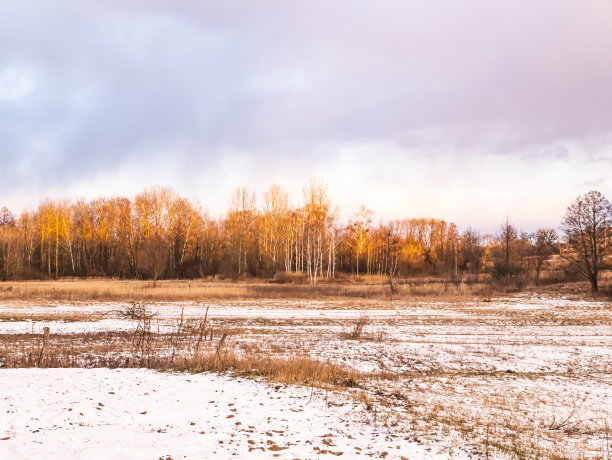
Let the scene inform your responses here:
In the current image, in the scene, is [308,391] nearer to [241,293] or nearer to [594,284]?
[241,293]

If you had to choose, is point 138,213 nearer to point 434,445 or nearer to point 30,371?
point 30,371

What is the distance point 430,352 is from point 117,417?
10.4 meters

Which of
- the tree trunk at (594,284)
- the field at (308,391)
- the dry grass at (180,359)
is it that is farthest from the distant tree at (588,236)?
the dry grass at (180,359)

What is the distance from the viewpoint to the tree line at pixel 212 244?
63.8m

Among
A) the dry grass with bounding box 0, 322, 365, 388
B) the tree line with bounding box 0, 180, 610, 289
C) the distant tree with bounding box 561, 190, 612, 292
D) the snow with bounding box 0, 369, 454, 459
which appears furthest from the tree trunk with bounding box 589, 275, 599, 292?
the snow with bounding box 0, 369, 454, 459

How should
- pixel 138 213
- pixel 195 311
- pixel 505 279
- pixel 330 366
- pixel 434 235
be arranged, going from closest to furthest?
pixel 330 366
pixel 195 311
pixel 505 279
pixel 138 213
pixel 434 235

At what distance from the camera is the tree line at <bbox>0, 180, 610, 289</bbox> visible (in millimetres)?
63812

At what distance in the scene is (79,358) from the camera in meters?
13.0

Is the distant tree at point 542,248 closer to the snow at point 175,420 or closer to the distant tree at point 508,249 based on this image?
the distant tree at point 508,249

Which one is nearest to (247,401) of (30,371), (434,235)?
(30,371)

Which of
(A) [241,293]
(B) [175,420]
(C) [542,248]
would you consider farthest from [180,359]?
(C) [542,248]

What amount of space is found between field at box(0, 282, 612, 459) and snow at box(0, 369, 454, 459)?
37 mm

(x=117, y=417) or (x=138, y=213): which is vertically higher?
(x=138, y=213)

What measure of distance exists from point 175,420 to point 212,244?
239 ft
